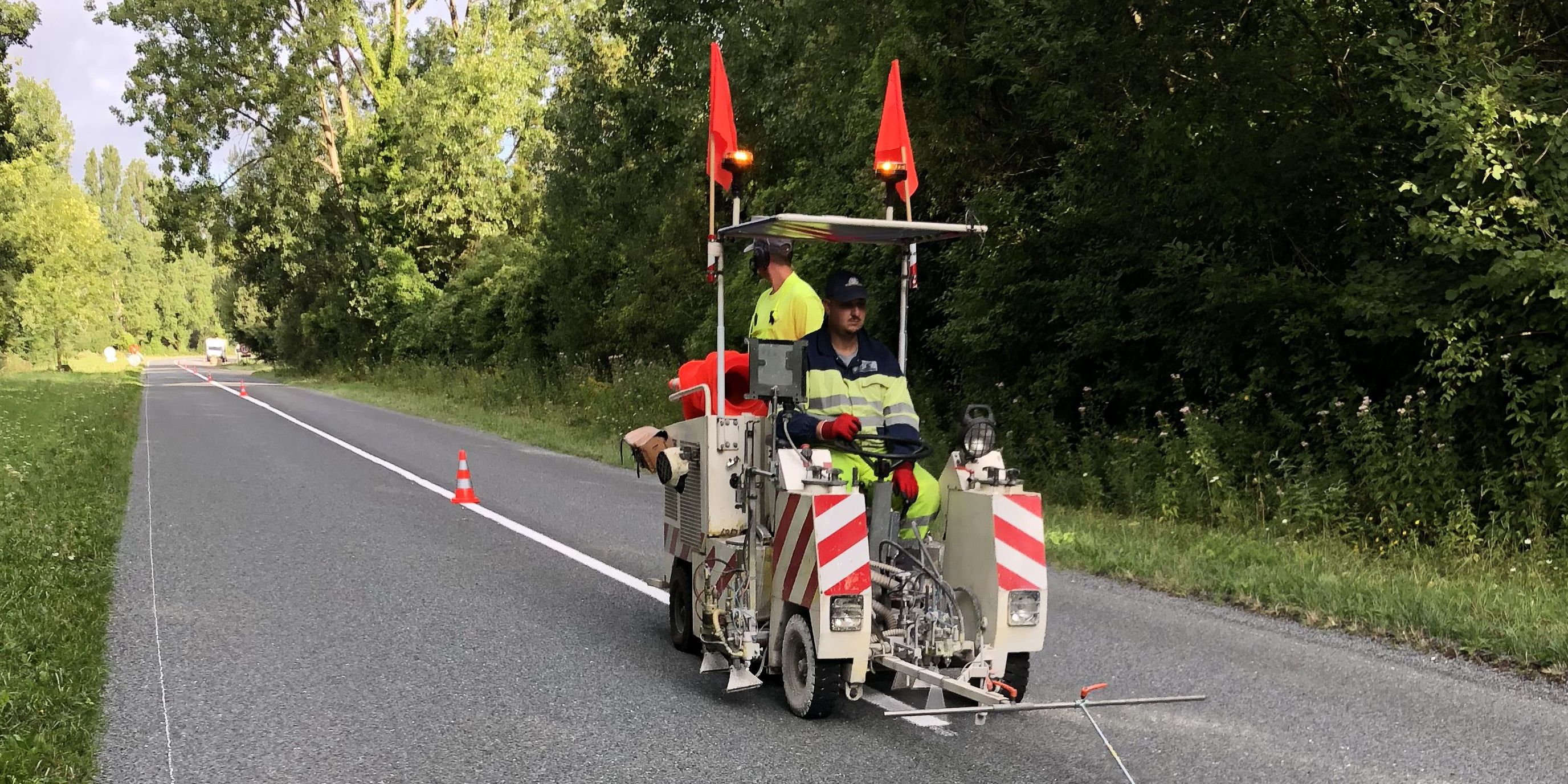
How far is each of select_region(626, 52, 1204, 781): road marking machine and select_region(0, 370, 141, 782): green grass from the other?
2.69 m

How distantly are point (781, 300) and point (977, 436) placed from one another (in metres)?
1.30

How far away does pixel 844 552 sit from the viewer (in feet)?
14.8

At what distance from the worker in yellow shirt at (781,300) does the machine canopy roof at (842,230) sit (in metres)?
0.09

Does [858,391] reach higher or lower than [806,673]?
higher

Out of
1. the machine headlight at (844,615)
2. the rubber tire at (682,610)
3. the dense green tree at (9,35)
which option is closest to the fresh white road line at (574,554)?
the machine headlight at (844,615)

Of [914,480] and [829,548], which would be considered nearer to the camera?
[829,548]

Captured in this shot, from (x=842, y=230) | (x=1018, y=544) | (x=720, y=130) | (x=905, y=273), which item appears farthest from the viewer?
(x=905, y=273)

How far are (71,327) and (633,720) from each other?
71102 millimetres

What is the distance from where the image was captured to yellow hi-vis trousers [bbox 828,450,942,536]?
4992 mm

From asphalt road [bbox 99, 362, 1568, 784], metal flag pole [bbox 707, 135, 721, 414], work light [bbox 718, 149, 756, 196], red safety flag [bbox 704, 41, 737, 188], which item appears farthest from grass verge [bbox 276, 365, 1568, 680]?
red safety flag [bbox 704, 41, 737, 188]

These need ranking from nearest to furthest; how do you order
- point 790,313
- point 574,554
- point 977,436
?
point 977,436
point 790,313
point 574,554

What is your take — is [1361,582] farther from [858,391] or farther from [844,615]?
[844,615]

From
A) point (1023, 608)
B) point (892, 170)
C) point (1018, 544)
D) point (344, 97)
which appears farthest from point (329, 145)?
point (1023, 608)

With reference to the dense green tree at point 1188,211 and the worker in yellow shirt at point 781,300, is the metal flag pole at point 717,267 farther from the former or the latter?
the dense green tree at point 1188,211
